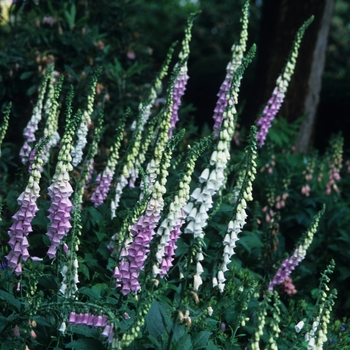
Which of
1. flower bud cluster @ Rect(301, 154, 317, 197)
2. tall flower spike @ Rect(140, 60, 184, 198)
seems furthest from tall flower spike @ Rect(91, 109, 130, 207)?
flower bud cluster @ Rect(301, 154, 317, 197)

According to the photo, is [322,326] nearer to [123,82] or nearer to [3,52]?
[123,82]

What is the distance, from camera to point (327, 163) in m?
8.17

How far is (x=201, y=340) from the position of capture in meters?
3.90

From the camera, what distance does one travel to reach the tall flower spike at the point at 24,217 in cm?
405

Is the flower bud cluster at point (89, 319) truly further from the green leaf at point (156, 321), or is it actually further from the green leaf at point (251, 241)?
→ the green leaf at point (251, 241)

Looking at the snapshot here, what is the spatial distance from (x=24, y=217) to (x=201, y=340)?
1360 millimetres

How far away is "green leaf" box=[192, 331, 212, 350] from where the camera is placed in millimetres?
3871

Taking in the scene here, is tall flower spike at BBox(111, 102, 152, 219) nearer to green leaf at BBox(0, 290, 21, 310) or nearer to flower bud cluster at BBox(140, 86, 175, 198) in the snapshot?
flower bud cluster at BBox(140, 86, 175, 198)

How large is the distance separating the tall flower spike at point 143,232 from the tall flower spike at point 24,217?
688 mm

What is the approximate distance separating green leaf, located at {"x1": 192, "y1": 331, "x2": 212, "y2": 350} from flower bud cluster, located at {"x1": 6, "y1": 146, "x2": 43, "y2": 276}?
125 cm

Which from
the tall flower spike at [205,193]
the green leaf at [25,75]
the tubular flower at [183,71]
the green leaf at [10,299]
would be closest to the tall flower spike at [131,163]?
the tubular flower at [183,71]

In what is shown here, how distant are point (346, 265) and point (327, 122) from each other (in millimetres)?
5384

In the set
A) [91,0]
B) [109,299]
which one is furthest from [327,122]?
[109,299]

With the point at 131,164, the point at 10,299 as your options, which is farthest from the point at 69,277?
the point at 131,164
